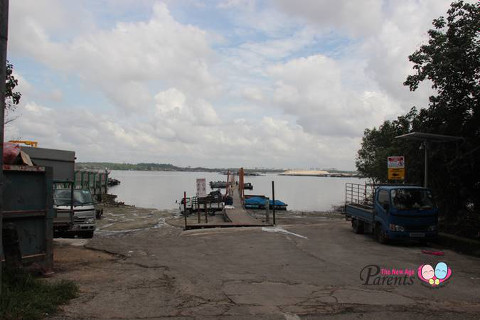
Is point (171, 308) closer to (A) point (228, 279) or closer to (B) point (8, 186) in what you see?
(A) point (228, 279)

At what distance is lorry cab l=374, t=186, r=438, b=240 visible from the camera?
13398 mm

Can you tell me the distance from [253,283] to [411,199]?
8.19 meters

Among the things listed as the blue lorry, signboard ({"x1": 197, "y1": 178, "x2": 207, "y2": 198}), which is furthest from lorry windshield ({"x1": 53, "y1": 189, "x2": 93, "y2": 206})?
the blue lorry

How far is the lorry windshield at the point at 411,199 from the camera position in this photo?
13.7m

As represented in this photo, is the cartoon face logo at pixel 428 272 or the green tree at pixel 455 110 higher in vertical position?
the green tree at pixel 455 110

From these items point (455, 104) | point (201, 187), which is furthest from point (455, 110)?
point (201, 187)

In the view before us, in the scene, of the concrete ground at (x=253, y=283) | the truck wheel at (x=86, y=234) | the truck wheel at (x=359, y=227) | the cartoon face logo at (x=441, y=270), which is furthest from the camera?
the truck wheel at (x=359, y=227)

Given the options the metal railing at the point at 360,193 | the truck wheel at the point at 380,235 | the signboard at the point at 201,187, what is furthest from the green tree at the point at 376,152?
the truck wheel at the point at 380,235

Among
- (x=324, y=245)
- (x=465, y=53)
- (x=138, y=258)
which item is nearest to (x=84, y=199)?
(x=138, y=258)

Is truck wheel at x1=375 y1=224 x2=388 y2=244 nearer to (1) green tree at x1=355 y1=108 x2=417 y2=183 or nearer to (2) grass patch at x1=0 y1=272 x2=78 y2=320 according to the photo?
(2) grass patch at x1=0 y1=272 x2=78 y2=320

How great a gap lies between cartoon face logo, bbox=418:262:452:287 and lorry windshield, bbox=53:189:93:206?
1190 centimetres

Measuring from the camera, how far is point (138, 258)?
10.2m

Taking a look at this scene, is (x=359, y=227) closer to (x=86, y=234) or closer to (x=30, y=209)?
(x=86, y=234)

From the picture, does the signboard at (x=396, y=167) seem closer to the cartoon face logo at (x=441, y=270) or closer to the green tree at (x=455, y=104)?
the green tree at (x=455, y=104)
